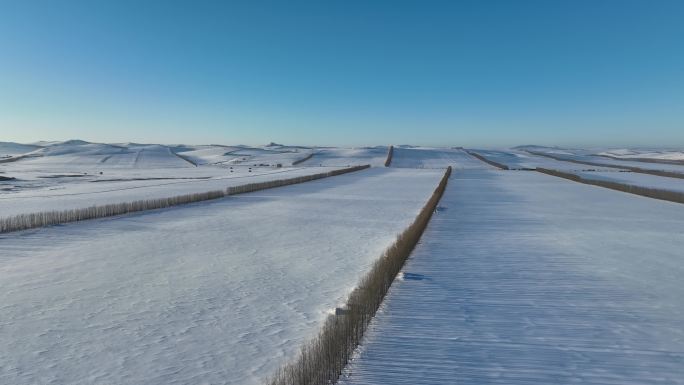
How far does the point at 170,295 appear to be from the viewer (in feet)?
28.6

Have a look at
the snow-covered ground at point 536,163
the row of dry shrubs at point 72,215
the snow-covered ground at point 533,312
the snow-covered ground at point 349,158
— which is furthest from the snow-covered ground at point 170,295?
the snow-covered ground at point 349,158

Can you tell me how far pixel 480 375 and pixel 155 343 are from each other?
400 centimetres

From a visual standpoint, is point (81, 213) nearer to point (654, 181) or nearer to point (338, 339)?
point (338, 339)

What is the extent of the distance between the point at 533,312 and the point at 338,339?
3226 millimetres

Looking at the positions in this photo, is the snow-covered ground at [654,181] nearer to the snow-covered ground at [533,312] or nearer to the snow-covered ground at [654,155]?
the snow-covered ground at [533,312]

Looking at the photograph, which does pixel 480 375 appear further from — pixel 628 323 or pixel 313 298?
pixel 313 298

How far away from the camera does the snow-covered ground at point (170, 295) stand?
19.5ft

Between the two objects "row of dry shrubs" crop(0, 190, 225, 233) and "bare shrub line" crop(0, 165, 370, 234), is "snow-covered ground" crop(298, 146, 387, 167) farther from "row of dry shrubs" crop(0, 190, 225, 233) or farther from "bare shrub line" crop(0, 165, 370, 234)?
"row of dry shrubs" crop(0, 190, 225, 233)

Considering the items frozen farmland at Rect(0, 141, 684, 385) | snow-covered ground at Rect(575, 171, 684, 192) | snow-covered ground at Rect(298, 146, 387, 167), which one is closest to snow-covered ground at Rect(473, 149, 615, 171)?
snow-covered ground at Rect(575, 171, 684, 192)

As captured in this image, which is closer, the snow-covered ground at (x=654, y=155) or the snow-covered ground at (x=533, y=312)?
the snow-covered ground at (x=533, y=312)

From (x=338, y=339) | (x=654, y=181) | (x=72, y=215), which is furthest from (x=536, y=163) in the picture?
(x=338, y=339)

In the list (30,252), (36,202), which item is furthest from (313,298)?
(36,202)

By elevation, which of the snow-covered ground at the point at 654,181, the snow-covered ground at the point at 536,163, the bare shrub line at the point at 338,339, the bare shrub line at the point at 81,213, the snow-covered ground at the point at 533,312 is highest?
the bare shrub line at the point at 338,339

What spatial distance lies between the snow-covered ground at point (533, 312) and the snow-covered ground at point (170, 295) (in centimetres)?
130
